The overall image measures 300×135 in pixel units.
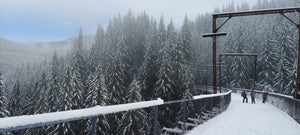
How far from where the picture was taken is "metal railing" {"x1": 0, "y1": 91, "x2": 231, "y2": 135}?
2470mm

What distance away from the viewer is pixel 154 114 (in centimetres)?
607

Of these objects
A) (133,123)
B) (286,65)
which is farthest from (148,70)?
(133,123)

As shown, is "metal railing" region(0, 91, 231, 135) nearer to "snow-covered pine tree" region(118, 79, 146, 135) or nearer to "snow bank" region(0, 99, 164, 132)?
"snow bank" region(0, 99, 164, 132)

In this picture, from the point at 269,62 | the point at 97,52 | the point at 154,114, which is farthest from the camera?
the point at 97,52

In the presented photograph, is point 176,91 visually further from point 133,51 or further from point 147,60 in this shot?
point 133,51

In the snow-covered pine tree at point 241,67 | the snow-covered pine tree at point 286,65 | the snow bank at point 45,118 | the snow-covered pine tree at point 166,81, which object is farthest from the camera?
the snow-covered pine tree at point 241,67

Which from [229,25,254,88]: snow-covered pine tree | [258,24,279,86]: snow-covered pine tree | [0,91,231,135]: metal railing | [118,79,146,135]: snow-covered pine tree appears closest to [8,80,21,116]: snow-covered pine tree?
[229,25,254,88]: snow-covered pine tree

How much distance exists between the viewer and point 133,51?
7375 centimetres

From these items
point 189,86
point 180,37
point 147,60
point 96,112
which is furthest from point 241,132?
point 180,37

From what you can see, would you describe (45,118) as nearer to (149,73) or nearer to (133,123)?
(133,123)

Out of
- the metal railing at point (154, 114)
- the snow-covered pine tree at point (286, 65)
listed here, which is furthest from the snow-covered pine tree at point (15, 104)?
the snow-covered pine tree at point (286, 65)

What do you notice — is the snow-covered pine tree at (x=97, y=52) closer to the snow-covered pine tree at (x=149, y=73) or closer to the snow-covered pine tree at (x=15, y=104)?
the snow-covered pine tree at (x=149, y=73)

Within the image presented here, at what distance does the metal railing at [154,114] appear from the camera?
8.10 ft

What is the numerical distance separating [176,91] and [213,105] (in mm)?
33747
